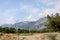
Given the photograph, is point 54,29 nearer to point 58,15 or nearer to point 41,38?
point 58,15

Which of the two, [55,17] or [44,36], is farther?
[55,17]

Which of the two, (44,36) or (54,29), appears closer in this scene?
(44,36)

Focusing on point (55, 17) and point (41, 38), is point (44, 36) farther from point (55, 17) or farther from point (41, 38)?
point (55, 17)

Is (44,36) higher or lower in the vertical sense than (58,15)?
lower

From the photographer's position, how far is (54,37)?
30609 mm

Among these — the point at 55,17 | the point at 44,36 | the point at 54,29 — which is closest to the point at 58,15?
the point at 55,17

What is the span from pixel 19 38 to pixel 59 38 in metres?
6.81

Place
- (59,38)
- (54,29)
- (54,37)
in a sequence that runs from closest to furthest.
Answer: (54,37) → (59,38) → (54,29)

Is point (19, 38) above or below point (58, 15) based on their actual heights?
below

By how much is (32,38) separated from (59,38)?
4.59m

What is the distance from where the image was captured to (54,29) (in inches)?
2020

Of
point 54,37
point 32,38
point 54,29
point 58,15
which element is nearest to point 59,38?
point 54,37

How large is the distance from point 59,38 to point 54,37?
2484 millimetres

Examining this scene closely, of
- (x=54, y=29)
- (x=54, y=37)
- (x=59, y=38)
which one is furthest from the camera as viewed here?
(x=54, y=29)
